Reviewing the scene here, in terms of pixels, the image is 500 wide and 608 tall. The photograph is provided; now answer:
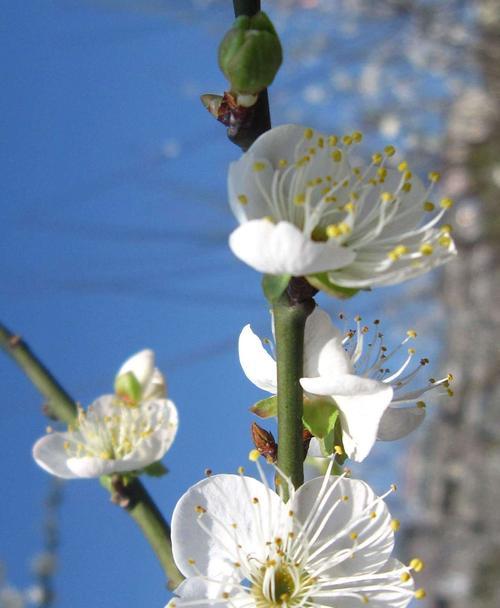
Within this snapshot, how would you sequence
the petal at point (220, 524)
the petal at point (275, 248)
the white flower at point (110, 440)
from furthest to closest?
the white flower at point (110, 440) < the petal at point (220, 524) < the petal at point (275, 248)

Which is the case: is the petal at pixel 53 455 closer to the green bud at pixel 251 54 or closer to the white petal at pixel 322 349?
the white petal at pixel 322 349

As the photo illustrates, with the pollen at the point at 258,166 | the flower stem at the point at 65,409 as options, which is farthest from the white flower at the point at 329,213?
the flower stem at the point at 65,409

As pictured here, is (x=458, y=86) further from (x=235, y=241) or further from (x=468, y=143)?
(x=235, y=241)

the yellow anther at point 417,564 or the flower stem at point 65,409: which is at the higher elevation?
the flower stem at point 65,409

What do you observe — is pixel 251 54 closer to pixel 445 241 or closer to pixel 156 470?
pixel 445 241

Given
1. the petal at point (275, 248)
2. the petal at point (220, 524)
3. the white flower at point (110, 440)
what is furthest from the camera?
the white flower at point (110, 440)

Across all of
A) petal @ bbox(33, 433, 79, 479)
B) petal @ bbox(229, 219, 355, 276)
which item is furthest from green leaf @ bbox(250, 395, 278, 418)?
petal @ bbox(33, 433, 79, 479)
